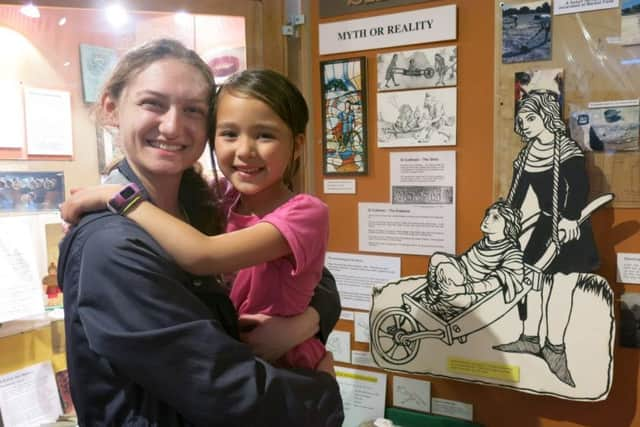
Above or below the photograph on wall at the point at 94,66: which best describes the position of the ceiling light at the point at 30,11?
above

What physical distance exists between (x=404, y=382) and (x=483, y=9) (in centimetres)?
126

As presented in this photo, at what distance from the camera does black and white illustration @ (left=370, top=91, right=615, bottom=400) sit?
59.3 inches

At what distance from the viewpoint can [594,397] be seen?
4.99 feet

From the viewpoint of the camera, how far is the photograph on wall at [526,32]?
5.11ft

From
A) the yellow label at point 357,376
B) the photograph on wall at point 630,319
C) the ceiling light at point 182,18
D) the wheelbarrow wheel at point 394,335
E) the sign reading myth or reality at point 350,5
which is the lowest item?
the yellow label at point 357,376

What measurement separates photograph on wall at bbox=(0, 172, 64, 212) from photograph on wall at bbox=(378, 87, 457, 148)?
1091 mm

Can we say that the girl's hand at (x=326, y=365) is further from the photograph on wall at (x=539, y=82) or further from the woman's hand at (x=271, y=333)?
the photograph on wall at (x=539, y=82)

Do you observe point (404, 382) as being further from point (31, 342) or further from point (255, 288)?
point (31, 342)

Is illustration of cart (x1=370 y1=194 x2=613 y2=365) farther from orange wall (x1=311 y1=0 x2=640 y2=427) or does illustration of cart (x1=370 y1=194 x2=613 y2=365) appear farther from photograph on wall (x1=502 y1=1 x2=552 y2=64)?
photograph on wall (x1=502 y1=1 x2=552 y2=64)

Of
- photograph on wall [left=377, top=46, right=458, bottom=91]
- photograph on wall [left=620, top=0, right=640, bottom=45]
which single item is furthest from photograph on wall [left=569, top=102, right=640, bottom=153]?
photograph on wall [left=377, top=46, right=458, bottom=91]

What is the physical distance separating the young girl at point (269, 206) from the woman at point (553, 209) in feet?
2.49

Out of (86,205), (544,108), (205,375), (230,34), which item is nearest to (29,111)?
(230,34)

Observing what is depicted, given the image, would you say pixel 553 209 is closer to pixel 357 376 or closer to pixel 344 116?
pixel 344 116

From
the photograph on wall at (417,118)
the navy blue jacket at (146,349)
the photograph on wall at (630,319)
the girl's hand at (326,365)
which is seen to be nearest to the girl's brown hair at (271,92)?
the navy blue jacket at (146,349)
